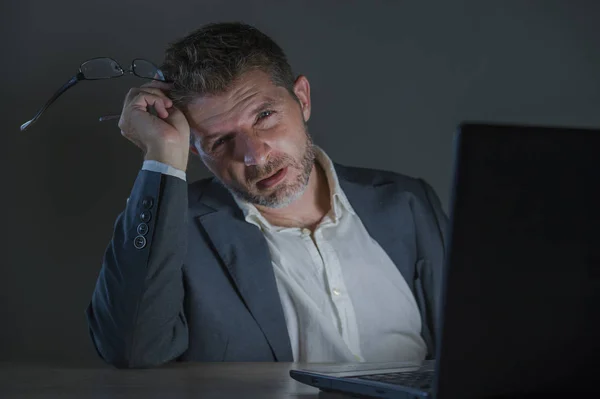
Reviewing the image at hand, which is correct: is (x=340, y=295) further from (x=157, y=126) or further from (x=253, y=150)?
(x=157, y=126)

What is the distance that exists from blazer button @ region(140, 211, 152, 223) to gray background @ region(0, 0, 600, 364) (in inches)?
22.6

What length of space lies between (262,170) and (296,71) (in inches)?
27.0

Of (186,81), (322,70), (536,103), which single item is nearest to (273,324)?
(186,81)

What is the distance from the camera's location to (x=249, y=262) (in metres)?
1.90

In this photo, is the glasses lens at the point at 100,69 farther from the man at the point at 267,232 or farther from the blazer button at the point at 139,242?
the blazer button at the point at 139,242

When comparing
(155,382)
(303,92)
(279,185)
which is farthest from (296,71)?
(155,382)

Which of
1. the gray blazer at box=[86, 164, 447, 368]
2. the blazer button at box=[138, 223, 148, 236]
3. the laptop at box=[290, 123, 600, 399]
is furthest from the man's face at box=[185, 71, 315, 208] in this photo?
the laptop at box=[290, 123, 600, 399]

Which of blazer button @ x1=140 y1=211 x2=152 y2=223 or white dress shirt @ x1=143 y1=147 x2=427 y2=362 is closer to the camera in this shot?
blazer button @ x1=140 y1=211 x2=152 y2=223

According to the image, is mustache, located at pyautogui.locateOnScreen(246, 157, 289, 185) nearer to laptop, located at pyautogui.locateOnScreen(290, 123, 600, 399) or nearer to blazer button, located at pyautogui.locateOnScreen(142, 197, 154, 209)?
blazer button, located at pyautogui.locateOnScreen(142, 197, 154, 209)

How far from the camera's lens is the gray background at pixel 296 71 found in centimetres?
226

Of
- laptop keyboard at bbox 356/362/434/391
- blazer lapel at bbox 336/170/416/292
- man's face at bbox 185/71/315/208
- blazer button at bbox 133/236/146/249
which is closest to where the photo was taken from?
laptop keyboard at bbox 356/362/434/391

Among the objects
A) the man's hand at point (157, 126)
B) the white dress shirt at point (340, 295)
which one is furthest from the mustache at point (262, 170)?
the man's hand at point (157, 126)

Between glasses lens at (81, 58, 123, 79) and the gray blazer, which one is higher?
glasses lens at (81, 58, 123, 79)

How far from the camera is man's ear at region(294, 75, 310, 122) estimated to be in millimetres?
2208
